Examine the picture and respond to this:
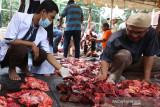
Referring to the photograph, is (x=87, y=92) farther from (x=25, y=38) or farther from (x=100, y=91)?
(x=25, y=38)

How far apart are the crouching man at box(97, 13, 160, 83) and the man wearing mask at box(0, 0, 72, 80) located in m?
0.76

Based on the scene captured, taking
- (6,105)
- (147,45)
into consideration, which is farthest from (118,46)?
(6,105)

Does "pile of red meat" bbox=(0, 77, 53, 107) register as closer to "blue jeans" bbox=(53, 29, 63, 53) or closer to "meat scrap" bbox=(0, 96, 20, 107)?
"meat scrap" bbox=(0, 96, 20, 107)

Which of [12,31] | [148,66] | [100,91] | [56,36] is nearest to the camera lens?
[100,91]

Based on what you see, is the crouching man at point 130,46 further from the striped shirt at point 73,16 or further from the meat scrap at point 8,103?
the striped shirt at point 73,16

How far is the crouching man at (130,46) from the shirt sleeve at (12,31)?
1542 mm

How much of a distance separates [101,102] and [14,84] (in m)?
1.40

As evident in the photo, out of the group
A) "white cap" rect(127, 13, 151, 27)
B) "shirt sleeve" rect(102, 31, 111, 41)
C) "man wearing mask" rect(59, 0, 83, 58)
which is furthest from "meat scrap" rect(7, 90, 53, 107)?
"shirt sleeve" rect(102, 31, 111, 41)

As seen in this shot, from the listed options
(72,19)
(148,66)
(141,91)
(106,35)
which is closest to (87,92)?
(141,91)

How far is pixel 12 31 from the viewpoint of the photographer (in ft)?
9.57

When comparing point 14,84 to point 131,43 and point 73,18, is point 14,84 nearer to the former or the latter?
point 131,43

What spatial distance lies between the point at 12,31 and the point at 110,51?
66.6 inches

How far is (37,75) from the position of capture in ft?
11.6

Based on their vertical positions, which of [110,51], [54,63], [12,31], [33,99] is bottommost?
[33,99]
